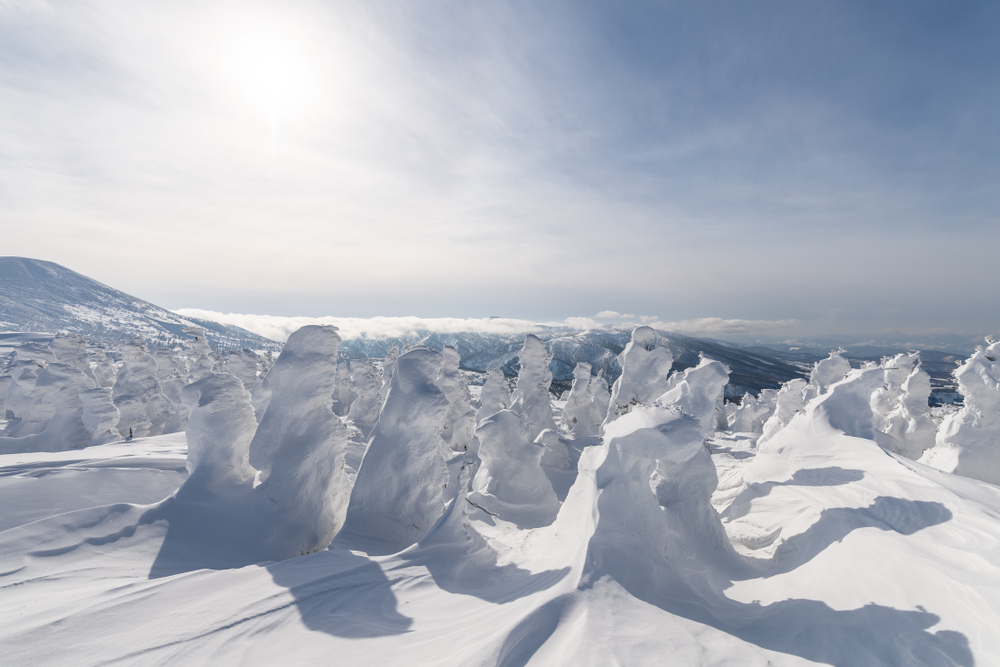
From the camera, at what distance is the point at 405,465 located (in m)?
11.6

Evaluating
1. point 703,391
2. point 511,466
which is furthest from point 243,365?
point 703,391

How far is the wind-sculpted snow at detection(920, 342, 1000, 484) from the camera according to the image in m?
17.3

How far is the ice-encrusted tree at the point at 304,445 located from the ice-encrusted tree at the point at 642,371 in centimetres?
1752

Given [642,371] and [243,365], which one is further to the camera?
[243,365]

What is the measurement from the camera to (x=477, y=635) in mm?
5648

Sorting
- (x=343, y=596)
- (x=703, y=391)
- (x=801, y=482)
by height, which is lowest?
(x=801, y=482)

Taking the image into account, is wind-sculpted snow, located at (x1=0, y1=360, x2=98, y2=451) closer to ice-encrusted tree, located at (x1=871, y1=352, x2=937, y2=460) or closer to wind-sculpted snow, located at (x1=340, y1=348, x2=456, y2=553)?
wind-sculpted snow, located at (x1=340, y1=348, x2=456, y2=553)

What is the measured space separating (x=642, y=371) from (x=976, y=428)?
1455cm

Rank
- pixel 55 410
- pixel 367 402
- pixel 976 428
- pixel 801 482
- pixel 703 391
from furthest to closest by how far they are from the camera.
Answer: pixel 367 402 < pixel 55 410 < pixel 976 428 < pixel 703 391 < pixel 801 482

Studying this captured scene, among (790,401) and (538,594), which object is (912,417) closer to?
(790,401)

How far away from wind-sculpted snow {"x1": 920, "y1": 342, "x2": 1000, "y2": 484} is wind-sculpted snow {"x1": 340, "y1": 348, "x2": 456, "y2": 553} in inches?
934

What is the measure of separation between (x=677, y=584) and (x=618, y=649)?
10.0 feet

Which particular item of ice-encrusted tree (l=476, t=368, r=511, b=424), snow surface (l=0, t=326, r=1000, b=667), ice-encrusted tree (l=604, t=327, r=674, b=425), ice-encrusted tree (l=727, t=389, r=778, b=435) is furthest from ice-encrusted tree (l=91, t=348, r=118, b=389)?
ice-encrusted tree (l=727, t=389, r=778, b=435)

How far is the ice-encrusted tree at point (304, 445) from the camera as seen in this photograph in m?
11.3
